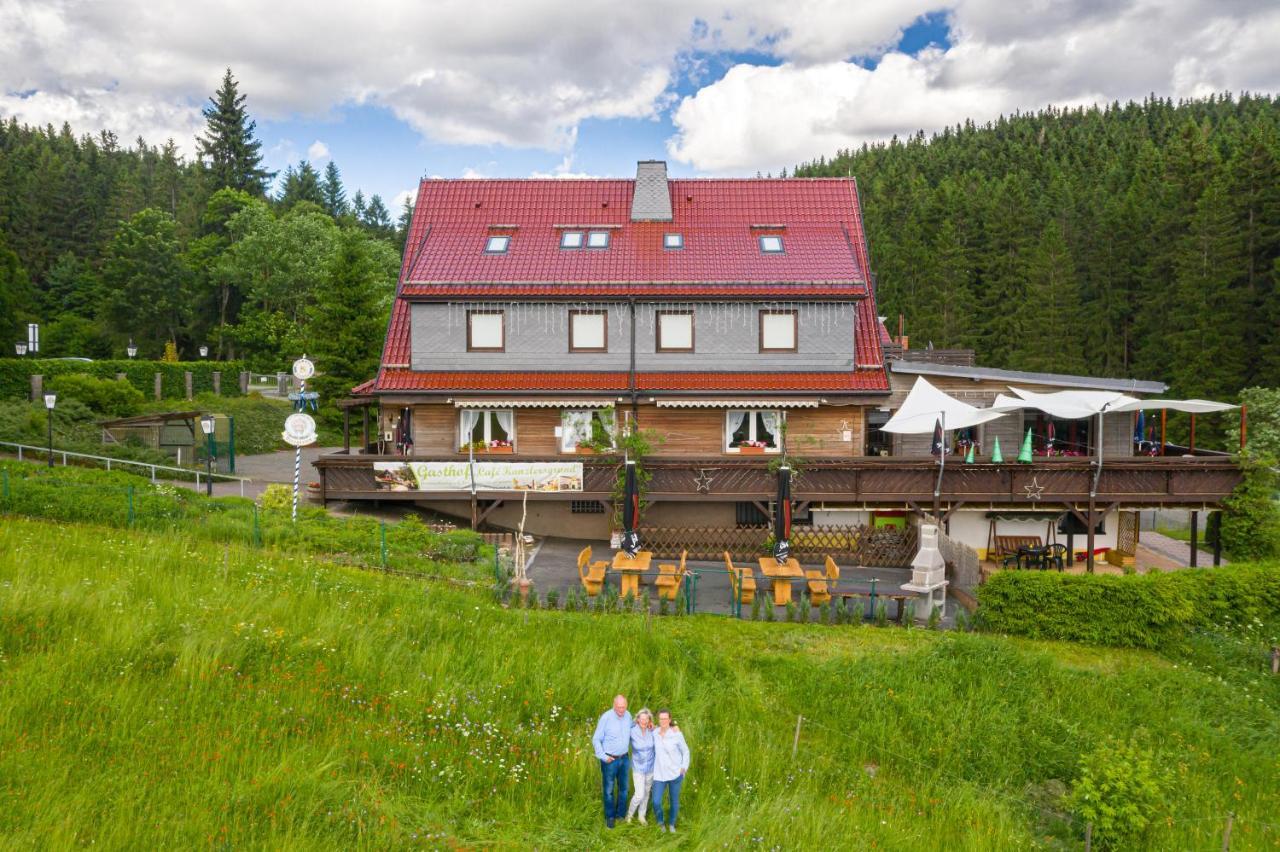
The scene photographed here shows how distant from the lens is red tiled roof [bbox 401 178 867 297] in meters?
26.9

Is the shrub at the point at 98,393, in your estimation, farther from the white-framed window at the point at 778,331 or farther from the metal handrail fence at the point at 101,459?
the white-framed window at the point at 778,331

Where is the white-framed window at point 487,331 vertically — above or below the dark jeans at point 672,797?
above

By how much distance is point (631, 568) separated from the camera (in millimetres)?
18766

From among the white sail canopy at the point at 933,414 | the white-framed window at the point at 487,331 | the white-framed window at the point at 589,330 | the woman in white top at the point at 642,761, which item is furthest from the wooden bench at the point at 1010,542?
the woman in white top at the point at 642,761

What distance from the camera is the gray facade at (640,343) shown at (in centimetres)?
2650

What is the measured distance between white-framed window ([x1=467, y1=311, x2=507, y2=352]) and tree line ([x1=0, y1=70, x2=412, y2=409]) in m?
13.7

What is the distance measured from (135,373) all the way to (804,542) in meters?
39.8

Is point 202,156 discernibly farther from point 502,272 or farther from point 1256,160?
point 1256,160

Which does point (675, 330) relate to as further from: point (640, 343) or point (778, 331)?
point (778, 331)

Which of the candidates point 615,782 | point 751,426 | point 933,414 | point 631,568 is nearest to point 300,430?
point 631,568

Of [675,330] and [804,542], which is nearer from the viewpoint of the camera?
[804,542]

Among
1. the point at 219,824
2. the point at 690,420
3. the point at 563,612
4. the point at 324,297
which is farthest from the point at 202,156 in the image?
the point at 219,824

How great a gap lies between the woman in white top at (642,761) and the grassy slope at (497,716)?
1.08 ft

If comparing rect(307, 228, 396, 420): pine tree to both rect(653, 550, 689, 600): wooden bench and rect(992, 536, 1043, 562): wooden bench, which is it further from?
rect(992, 536, 1043, 562): wooden bench
